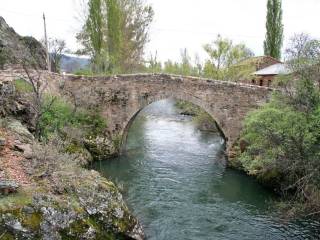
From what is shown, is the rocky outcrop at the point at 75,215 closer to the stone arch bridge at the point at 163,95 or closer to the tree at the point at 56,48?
the stone arch bridge at the point at 163,95

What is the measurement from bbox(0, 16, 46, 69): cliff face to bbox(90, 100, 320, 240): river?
27.9 feet

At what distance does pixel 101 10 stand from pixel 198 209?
1886 centimetres

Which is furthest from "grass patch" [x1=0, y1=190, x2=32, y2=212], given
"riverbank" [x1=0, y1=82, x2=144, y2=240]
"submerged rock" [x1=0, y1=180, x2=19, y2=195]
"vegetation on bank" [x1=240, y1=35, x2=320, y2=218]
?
"vegetation on bank" [x1=240, y1=35, x2=320, y2=218]

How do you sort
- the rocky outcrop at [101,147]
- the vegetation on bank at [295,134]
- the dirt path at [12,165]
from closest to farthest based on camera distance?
the dirt path at [12,165]
the vegetation on bank at [295,134]
the rocky outcrop at [101,147]

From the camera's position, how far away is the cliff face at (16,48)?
24.1 metres

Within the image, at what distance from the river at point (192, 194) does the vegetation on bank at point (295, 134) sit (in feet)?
2.88

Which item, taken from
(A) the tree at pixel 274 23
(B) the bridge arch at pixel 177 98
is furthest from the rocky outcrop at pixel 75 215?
(A) the tree at pixel 274 23

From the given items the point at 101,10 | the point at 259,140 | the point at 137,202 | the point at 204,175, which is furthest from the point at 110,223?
the point at 101,10

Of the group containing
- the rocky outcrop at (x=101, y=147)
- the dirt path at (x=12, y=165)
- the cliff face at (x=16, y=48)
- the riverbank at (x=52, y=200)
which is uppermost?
the cliff face at (x=16, y=48)

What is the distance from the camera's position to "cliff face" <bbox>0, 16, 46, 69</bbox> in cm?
2411

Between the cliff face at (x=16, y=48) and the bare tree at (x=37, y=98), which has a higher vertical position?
the cliff face at (x=16, y=48)

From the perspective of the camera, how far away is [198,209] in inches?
554

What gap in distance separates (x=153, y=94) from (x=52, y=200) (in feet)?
38.8

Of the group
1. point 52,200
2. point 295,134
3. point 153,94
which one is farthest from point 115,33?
point 52,200
